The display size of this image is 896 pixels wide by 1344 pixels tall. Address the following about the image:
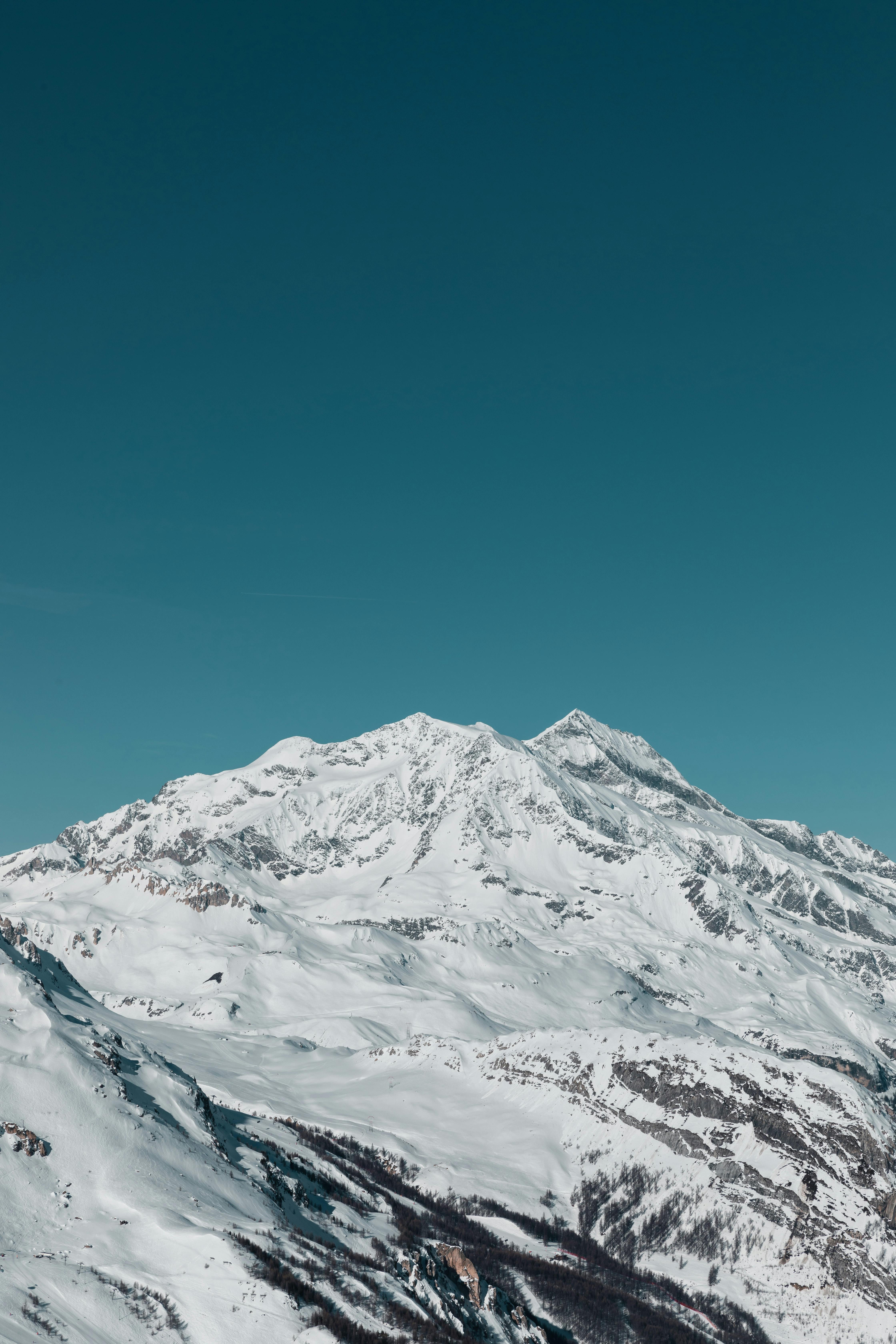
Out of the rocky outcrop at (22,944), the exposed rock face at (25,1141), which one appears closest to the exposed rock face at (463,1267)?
the exposed rock face at (25,1141)

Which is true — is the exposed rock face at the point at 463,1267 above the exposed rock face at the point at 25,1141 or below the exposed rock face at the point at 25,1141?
above

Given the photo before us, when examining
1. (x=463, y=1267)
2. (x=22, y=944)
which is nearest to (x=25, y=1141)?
(x=463, y=1267)

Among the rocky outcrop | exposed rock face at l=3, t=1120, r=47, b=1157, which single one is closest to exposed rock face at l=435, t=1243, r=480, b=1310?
exposed rock face at l=3, t=1120, r=47, b=1157

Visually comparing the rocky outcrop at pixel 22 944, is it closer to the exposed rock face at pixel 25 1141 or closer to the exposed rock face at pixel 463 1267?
the exposed rock face at pixel 25 1141

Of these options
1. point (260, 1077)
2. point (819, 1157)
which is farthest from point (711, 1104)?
point (260, 1077)

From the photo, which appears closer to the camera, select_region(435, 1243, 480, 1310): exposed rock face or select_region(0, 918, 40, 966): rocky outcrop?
select_region(435, 1243, 480, 1310): exposed rock face

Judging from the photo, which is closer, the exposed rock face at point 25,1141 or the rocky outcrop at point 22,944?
the exposed rock face at point 25,1141

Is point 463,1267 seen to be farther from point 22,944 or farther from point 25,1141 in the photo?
point 22,944

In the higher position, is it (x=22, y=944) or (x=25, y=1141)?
(x=22, y=944)

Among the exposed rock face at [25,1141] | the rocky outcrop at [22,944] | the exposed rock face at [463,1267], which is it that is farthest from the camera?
the rocky outcrop at [22,944]

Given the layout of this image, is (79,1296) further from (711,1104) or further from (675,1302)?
(711,1104)

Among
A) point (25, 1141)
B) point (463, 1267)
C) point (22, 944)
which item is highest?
point (22, 944)

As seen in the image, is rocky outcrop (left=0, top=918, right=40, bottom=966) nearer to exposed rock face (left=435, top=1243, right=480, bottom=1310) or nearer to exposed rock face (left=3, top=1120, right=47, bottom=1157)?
exposed rock face (left=3, top=1120, right=47, bottom=1157)

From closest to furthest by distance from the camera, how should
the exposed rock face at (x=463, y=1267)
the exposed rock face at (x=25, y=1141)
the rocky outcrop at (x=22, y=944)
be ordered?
1. the exposed rock face at (x=25, y=1141)
2. the exposed rock face at (x=463, y=1267)
3. the rocky outcrop at (x=22, y=944)
